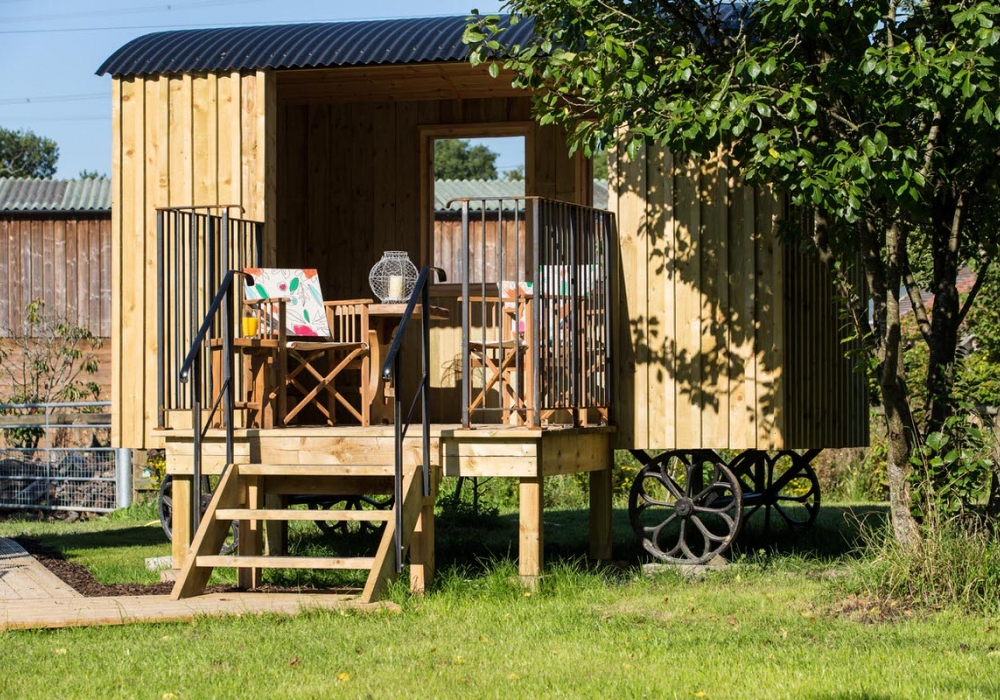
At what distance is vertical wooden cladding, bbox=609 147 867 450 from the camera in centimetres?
795

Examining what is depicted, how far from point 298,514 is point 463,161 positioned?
47.8 m

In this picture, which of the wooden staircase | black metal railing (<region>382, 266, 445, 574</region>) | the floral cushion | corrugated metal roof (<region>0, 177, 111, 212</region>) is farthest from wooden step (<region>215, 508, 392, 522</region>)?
corrugated metal roof (<region>0, 177, 111, 212</region>)

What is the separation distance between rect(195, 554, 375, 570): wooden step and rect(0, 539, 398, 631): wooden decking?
15 centimetres

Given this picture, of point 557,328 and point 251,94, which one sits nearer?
point 557,328

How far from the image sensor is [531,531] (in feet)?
23.2

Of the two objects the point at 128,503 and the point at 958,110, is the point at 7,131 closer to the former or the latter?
the point at 128,503

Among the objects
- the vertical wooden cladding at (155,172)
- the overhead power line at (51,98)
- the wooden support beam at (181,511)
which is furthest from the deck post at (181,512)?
the overhead power line at (51,98)

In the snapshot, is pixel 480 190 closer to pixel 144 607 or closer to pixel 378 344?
pixel 378 344

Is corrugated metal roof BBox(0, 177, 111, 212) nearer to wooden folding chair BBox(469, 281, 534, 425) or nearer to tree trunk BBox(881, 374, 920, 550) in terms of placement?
wooden folding chair BBox(469, 281, 534, 425)

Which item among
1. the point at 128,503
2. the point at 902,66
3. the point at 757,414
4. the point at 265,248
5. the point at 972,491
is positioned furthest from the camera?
→ the point at 128,503

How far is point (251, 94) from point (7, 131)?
41.5m

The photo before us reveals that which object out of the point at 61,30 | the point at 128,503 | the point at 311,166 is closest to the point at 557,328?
the point at 311,166

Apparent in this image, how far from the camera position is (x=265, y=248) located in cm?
858

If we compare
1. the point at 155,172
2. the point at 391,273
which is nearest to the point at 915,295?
the point at 391,273
